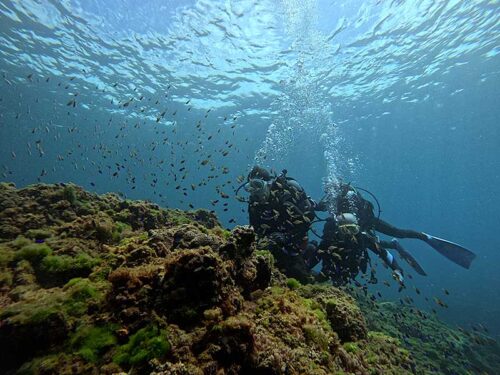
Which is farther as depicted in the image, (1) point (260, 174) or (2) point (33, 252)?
(1) point (260, 174)

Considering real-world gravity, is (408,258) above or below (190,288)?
above

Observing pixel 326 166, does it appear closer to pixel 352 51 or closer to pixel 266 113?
pixel 266 113

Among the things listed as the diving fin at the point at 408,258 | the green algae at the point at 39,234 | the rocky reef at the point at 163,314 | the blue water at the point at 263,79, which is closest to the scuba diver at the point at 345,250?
the rocky reef at the point at 163,314

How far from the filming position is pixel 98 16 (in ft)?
62.2

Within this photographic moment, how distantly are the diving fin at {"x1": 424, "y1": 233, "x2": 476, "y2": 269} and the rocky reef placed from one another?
7.94 metres

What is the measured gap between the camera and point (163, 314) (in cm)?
311

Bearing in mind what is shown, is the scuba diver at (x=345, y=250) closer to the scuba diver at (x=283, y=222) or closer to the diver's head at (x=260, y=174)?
the scuba diver at (x=283, y=222)

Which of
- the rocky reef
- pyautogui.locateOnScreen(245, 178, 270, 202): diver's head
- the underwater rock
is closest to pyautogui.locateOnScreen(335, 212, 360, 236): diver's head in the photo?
pyautogui.locateOnScreen(245, 178, 270, 202): diver's head

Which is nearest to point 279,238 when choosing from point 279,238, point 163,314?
point 279,238

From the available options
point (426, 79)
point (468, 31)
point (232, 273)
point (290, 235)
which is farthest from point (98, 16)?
point (426, 79)

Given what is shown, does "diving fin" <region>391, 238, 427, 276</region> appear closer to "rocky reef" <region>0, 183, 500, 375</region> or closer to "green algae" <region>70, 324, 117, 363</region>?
"rocky reef" <region>0, 183, 500, 375</region>

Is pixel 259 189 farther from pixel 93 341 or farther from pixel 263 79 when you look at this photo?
pixel 263 79

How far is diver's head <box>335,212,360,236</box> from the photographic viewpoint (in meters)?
7.94

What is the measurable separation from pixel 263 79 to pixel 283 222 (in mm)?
21252
